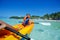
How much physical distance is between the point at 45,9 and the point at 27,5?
77 cm

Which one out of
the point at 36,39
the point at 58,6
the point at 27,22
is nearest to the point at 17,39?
the point at 27,22

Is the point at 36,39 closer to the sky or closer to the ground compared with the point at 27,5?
closer to the ground

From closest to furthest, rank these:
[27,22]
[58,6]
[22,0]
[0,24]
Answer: [0,24]
[27,22]
[22,0]
[58,6]

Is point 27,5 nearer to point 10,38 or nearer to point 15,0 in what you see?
point 15,0

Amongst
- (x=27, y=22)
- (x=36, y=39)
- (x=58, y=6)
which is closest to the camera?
(x=27, y=22)

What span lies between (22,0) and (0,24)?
11.0 ft

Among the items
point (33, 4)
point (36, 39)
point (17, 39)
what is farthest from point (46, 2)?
point (17, 39)

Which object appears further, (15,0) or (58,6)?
(58,6)

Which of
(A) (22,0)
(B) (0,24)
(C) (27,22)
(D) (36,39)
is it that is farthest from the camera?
(A) (22,0)

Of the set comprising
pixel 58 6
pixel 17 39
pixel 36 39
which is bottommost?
pixel 36 39

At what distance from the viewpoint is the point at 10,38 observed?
1.13 metres

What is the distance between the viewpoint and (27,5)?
15.3 feet

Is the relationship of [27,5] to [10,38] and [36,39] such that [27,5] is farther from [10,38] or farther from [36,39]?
[10,38]

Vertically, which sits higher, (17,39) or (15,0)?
(15,0)
